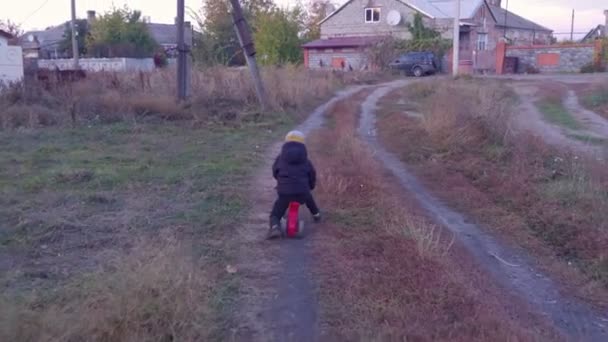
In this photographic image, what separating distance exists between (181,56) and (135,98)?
175 centimetres

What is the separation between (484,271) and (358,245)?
1.26m

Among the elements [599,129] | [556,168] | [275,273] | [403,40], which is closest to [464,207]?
[556,168]

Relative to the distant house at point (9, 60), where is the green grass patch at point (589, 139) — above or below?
below

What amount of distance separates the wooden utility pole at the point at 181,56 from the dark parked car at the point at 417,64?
25.4 metres

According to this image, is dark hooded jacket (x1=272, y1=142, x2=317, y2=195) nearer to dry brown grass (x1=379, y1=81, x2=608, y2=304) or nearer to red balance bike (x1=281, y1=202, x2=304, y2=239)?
red balance bike (x1=281, y1=202, x2=304, y2=239)

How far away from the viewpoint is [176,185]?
9469mm

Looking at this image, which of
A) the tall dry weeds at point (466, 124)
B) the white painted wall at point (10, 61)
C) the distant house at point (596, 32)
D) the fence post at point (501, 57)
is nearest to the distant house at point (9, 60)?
the white painted wall at point (10, 61)

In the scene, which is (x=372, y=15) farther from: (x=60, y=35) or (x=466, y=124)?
(x=466, y=124)

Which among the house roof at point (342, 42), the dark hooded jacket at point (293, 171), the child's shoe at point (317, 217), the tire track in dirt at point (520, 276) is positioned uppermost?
the house roof at point (342, 42)

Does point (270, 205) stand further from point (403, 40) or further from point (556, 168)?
point (403, 40)

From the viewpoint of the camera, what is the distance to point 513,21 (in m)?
64.4

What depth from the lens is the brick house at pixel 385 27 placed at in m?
50.9

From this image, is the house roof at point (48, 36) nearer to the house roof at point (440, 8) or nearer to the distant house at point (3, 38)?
the house roof at point (440, 8)

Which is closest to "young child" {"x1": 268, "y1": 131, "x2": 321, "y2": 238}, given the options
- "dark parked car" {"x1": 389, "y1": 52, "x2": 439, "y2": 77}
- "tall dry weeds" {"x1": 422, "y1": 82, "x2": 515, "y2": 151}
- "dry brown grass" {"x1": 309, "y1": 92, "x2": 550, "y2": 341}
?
"dry brown grass" {"x1": 309, "y1": 92, "x2": 550, "y2": 341}
